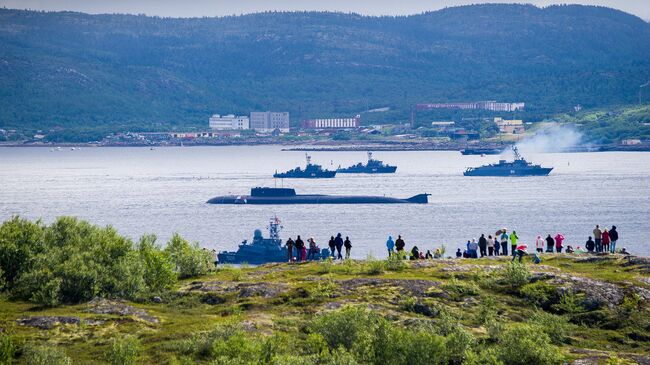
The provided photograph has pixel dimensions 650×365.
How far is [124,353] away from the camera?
33062 mm

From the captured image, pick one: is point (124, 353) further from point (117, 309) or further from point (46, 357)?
point (117, 309)

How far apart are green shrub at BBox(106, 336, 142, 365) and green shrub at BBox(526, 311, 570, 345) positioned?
11.8 m

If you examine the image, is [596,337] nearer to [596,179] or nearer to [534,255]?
[534,255]

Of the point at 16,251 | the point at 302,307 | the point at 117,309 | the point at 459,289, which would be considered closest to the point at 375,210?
the point at 16,251

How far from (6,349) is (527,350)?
14341mm

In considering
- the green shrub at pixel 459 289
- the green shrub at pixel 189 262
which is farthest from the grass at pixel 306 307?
the green shrub at pixel 189 262

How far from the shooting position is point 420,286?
41312 mm

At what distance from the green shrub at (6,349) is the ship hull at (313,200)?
377ft

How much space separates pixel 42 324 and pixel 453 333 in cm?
1230

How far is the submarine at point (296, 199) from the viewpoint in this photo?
14896 centimetres

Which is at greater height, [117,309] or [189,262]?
[189,262]

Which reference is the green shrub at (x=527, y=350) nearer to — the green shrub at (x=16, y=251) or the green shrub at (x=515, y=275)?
the green shrub at (x=515, y=275)

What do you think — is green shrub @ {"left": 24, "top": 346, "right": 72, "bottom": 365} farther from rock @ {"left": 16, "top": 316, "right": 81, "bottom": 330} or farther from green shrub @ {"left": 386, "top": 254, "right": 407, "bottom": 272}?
green shrub @ {"left": 386, "top": 254, "right": 407, "bottom": 272}

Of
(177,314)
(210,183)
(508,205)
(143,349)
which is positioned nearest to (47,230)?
(177,314)
